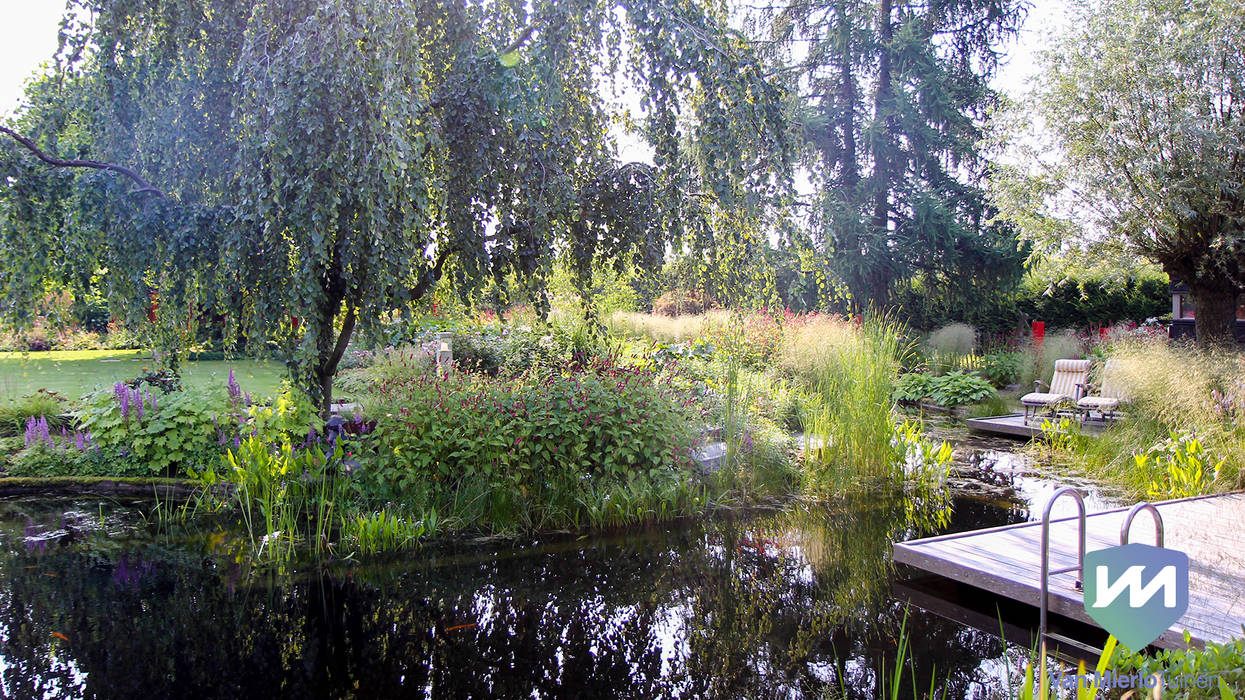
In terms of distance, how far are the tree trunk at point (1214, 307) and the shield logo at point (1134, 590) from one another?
8699mm

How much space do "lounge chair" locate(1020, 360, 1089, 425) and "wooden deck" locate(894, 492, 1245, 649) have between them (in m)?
3.86

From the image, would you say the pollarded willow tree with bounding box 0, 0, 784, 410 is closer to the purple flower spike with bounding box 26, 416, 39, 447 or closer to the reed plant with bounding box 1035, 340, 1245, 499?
the purple flower spike with bounding box 26, 416, 39, 447

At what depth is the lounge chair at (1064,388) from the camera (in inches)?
339

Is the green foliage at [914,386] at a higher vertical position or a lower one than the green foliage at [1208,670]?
lower

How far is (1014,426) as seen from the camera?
28.0ft

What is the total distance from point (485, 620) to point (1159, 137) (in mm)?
9053

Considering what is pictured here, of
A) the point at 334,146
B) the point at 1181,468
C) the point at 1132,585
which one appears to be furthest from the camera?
the point at 1181,468

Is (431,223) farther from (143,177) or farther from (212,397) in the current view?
(212,397)

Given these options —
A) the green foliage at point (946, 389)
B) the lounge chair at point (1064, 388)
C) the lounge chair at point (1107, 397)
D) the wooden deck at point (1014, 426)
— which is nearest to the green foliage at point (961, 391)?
the green foliage at point (946, 389)

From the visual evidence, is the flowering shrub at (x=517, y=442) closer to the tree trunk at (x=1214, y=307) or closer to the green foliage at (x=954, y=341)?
the tree trunk at (x=1214, y=307)

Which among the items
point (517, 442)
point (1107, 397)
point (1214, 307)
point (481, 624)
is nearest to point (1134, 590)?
point (481, 624)

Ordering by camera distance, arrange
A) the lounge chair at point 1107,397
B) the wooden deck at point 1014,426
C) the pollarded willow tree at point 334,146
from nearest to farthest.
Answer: the pollarded willow tree at point 334,146 → the lounge chair at point 1107,397 → the wooden deck at point 1014,426

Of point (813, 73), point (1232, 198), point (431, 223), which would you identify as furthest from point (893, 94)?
point (431, 223)

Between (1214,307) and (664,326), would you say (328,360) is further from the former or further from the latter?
(1214,307)
